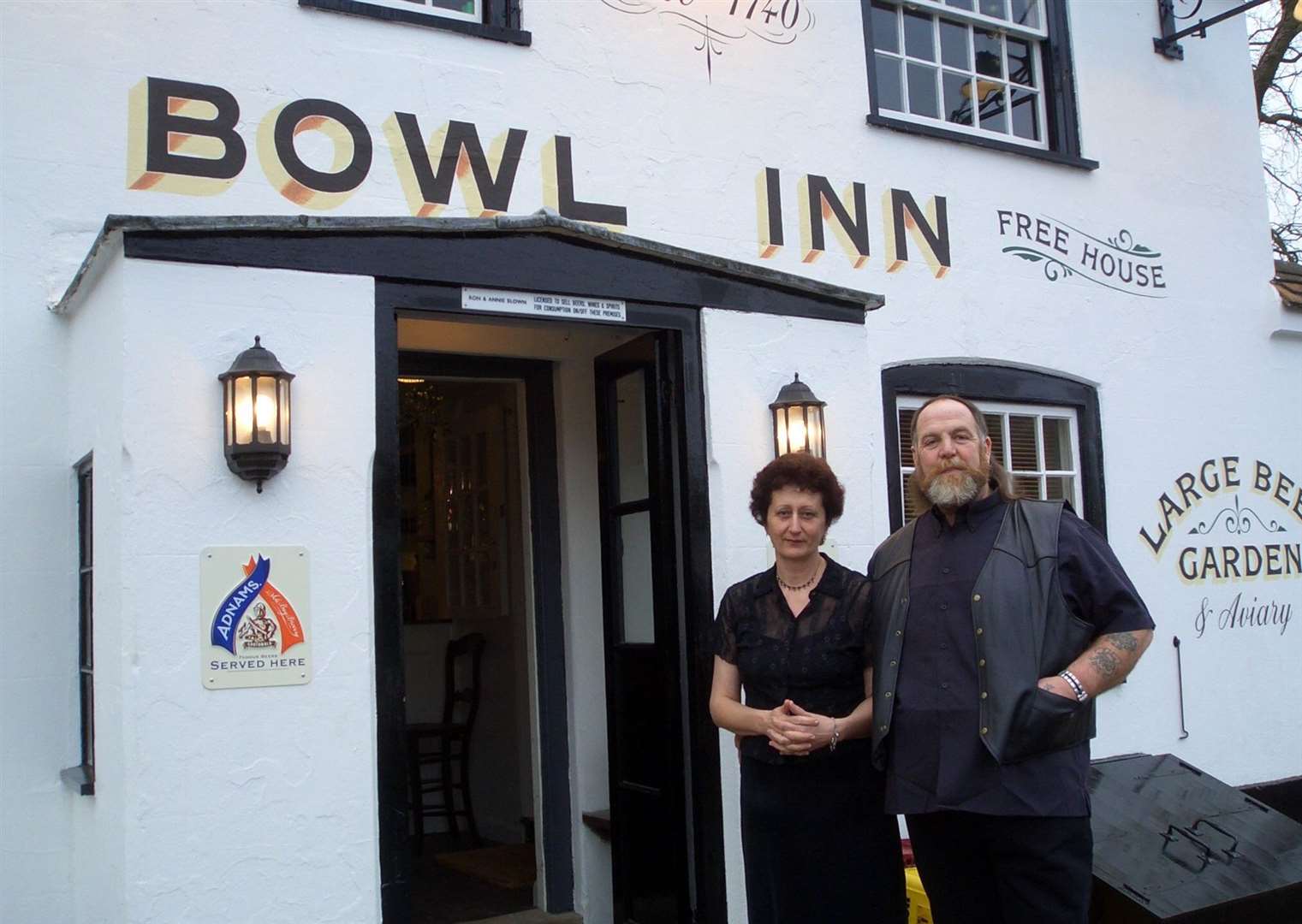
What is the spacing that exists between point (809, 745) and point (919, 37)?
5098mm

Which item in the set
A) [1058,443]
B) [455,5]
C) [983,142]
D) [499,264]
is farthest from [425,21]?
[1058,443]

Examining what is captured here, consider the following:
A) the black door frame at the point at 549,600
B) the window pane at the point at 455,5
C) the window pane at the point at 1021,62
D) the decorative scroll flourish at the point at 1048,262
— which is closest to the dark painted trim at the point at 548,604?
the black door frame at the point at 549,600

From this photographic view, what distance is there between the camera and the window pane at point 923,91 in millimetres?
7301

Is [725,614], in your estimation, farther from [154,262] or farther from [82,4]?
[82,4]

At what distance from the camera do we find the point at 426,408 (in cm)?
791

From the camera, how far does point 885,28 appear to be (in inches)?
286

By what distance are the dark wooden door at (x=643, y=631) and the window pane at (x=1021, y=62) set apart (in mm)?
3806

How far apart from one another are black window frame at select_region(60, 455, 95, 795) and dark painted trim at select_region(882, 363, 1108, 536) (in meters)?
3.79

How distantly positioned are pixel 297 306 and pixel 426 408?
12.4 ft

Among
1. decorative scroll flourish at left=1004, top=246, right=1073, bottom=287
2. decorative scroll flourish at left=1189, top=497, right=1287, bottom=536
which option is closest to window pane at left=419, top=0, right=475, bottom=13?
decorative scroll flourish at left=1004, top=246, right=1073, bottom=287

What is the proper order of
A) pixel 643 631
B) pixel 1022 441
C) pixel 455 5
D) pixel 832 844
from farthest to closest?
pixel 1022 441 → pixel 455 5 → pixel 643 631 → pixel 832 844

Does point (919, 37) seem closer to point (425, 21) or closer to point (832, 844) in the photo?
point (425, 21)

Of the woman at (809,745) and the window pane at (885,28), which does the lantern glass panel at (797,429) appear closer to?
the woman at (809,745)

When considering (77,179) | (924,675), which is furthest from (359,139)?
(924,675)
